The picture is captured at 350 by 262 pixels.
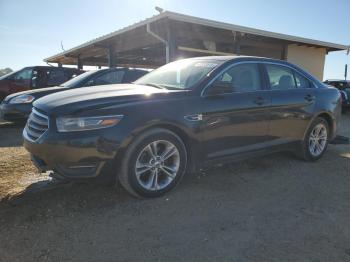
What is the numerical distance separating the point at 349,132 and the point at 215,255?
7.99 metres

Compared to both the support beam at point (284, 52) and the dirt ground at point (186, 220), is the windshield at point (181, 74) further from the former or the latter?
the support beam at point (284, 52)

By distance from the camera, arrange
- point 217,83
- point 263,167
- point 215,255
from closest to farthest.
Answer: point 215,255 < point 217,83 < point 263,167

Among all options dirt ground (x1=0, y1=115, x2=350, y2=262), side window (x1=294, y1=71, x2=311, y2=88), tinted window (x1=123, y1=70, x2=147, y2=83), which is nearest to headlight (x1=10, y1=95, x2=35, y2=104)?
tinted window (x1=123, y1=70, x2=147, y2=83)

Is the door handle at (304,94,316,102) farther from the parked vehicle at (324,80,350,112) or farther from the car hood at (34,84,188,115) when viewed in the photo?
the parked vehicle at (324,80,350,112)

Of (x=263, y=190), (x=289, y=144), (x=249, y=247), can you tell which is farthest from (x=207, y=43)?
(x=249, y=247)

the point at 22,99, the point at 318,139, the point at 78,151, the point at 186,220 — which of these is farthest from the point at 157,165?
the point at 22,99

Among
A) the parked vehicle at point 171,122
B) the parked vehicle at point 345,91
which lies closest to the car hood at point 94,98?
the parked vehicle at point 171,122

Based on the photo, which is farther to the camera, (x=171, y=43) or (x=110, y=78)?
(x=171, y=43)

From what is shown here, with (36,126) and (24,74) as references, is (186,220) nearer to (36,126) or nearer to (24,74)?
(36,126)

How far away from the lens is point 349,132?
30.2 feet

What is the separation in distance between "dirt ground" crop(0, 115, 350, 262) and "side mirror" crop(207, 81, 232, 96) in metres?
1.15

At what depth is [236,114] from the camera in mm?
4234

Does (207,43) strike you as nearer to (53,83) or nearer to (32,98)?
(53,83)

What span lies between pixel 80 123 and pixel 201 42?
39.8ft
